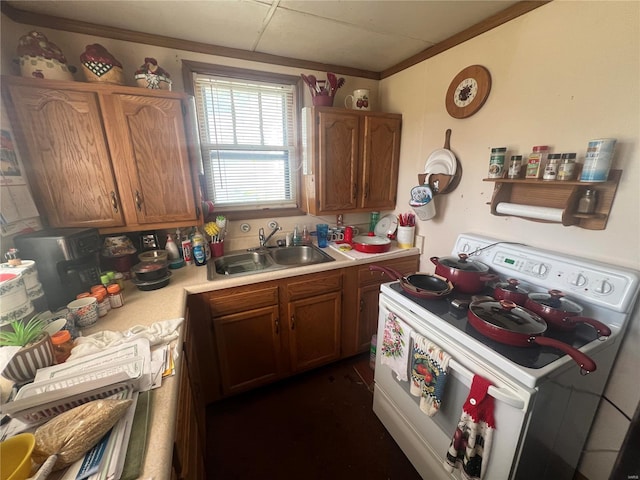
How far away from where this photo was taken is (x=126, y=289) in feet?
4.69

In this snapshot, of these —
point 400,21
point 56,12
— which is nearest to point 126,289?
point 56,12

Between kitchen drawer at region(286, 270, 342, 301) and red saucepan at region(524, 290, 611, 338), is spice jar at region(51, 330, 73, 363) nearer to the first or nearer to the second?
kitchen drawer at region(286, 270, 342, 301)

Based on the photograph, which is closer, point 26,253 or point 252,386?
point 26,253

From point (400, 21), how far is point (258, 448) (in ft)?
8.38

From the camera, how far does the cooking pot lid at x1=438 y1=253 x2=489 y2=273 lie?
1341 mm

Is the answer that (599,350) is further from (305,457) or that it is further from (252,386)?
(252,386)

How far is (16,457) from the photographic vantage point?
Answer: 0.53 m

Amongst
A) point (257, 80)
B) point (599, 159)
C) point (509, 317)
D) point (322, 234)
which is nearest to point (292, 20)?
point (257, 80)

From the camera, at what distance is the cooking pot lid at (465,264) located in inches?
52.8

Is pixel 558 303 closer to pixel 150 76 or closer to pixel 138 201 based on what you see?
pixel 138 201

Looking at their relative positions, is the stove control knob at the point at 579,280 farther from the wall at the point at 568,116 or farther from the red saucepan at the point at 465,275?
the red saucepan at the point at 465,275

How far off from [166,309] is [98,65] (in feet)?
4.24

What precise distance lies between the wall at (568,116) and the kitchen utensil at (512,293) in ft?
1.10

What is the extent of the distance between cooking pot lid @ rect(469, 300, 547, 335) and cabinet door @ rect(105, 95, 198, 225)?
1654 millimetres
